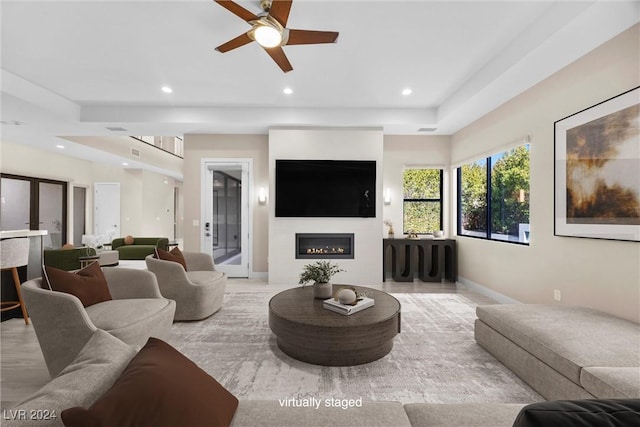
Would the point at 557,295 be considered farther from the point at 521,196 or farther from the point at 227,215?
the point at 227,215

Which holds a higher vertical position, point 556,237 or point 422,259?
point 556,237

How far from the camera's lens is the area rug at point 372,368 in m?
1.93

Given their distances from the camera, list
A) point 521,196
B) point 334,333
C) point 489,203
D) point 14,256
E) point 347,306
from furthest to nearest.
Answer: point 489,203, point 521,196, point 14,256, point 347,306, point 334,333

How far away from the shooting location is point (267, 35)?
229 cm

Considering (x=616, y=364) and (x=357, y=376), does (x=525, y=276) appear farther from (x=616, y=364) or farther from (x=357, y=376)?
(x=357, y=376)

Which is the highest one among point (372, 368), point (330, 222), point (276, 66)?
point (276, 66)

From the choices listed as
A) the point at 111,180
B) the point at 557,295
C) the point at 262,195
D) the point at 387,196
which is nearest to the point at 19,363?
the point at 262,195

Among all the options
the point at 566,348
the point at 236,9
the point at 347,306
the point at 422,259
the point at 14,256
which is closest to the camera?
the point at 566,348

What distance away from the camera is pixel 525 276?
3.48 m

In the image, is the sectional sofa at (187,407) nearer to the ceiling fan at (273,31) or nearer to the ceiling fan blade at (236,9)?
the ceiling fan blade at (236,9)

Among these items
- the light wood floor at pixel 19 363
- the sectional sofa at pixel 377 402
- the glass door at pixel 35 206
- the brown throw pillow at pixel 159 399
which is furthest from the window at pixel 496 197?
the glass door at pixel 35 206

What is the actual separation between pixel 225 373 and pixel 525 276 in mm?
3507

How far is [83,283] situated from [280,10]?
8.47 ft

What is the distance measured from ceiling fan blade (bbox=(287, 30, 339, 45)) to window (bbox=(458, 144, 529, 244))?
283 cm
